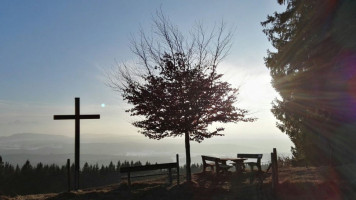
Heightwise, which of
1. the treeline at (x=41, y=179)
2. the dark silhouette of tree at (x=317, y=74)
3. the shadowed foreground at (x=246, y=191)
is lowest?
the treeline at (x=41, y=179)

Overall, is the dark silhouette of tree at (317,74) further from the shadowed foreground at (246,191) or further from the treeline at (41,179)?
the treeline at (41,179)

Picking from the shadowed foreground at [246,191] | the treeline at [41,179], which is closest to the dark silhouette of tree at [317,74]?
the shadowed foreground at [246,191]

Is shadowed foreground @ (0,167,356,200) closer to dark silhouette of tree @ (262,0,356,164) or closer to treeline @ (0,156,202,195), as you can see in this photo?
dark silhouette of tree @ (262,0,356,164)

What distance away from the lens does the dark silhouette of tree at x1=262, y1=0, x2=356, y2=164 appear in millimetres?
13273

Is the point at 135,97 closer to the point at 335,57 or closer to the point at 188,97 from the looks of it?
the point at 188,97

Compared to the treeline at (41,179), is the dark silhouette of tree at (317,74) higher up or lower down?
higher up

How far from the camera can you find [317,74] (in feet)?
47.4

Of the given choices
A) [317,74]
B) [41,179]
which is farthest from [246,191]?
[41,179]

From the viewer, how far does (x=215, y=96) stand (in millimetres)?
13672

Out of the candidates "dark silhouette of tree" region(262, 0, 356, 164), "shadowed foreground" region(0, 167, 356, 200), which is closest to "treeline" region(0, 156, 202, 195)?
"dark silhouette of tree" region(262, 0, 356, 164)

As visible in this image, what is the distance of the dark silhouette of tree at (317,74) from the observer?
13.3m

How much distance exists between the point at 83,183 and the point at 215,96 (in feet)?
118

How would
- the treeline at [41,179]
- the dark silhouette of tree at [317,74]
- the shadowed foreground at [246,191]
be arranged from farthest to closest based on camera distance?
1. the treeline at [41,179]
2. the dark silhouette of tree at [317,74]
3. the shadowed foreground at [246,191]

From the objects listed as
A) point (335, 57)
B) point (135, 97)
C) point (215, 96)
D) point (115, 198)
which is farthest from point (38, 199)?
point (335, 57)
